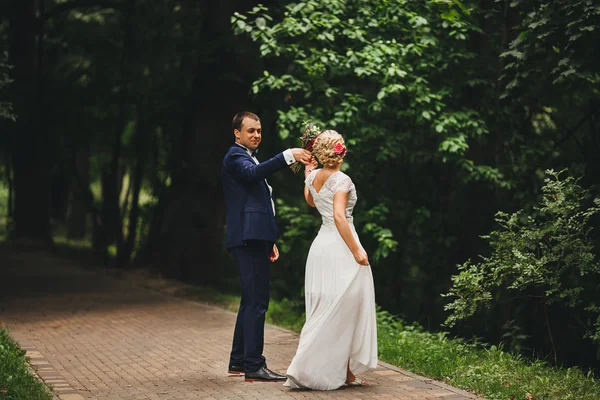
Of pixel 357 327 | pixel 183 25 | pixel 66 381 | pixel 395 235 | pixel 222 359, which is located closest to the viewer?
pixel 357 327

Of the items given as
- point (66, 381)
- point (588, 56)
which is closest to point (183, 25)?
point (588, 56)

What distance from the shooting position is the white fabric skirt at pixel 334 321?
7.06 meters

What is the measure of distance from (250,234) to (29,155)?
58.4ft

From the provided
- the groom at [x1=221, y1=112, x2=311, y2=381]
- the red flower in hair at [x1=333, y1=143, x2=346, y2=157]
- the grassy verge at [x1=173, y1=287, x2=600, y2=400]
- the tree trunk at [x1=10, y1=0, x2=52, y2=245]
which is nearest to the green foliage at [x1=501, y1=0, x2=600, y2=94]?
the grassy verge at [x1=173, y1=287, x2=600, y2=400]

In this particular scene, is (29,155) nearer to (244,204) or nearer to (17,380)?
(17,380)

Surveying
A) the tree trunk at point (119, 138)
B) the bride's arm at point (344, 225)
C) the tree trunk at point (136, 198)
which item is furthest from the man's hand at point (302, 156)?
the tree trunk at point (136, 198)

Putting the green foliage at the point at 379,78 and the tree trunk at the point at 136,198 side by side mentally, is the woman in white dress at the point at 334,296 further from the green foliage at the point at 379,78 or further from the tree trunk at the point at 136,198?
the tree trunk at the point at 136,198

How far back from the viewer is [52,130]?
21406 mm

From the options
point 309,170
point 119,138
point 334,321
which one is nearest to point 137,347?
point 334,321

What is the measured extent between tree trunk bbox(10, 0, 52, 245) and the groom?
14.7 metres

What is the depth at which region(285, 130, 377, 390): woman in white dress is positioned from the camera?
7.06 m

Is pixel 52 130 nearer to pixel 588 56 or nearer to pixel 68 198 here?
pixel 68 198

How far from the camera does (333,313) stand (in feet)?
23.2

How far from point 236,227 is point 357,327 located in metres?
1.34
